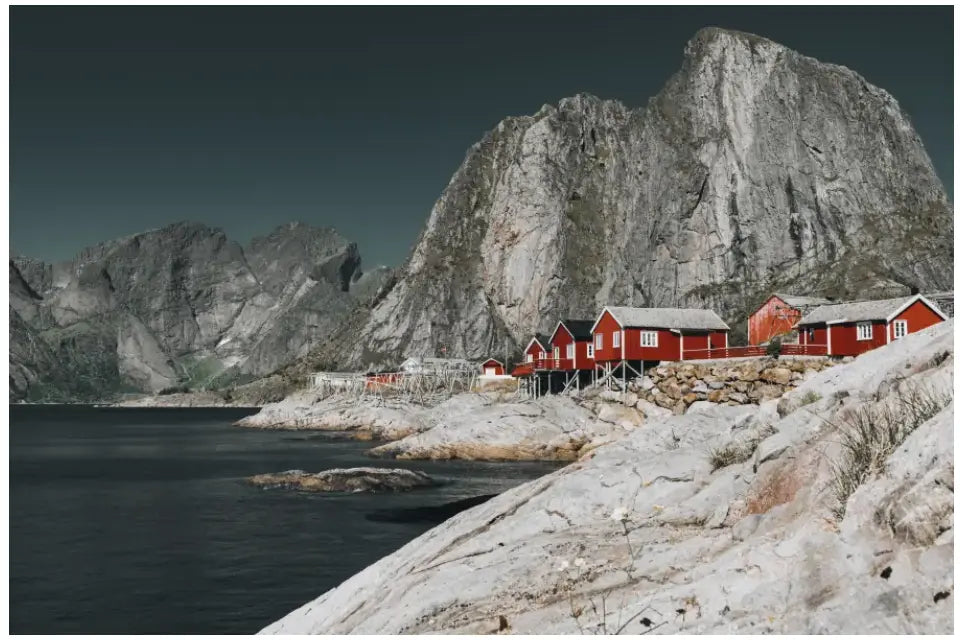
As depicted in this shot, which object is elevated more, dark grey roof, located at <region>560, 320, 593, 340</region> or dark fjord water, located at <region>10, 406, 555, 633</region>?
dark grey roof, located at <region>560, 320, 593, 340</region>

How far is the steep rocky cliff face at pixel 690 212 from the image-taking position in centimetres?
12756

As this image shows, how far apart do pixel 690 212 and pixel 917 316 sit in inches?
3422

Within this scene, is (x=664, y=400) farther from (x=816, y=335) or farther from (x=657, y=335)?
(x=816, y=335)

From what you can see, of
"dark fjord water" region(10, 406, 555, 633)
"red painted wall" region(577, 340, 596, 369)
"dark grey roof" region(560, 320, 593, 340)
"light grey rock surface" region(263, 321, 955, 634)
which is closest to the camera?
"light grey rock surface" region(263, 321, 955, 634)

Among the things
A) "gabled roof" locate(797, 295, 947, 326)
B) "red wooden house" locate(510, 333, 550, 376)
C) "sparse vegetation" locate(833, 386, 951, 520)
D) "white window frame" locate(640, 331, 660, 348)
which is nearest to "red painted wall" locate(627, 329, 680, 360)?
"white window frame" locate(640, 331, 660, 348)

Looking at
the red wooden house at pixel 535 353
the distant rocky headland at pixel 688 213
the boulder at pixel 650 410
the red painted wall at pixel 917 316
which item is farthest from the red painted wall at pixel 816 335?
the distant rocky headland at pixel 688 213

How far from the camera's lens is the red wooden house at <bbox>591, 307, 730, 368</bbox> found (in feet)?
235

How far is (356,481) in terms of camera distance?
144 feet

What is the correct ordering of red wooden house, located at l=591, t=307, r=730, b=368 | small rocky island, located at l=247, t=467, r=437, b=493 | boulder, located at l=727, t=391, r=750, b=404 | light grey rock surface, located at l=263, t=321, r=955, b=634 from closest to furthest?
1. light grey rock surface, located at l=263, t=321, r=955, b=634
2. small rocky island, located at l=247, t=467, r=437, b=493
3. boulder, located at l=727, t=391, r=750, b=404
4. red wooden house, located at l=591, t=307, r=730, b=368

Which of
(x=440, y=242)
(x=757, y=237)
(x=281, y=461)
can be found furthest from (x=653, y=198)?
(x=281, y=461)

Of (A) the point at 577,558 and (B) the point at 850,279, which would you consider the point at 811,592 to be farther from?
(B) the point at 850,279

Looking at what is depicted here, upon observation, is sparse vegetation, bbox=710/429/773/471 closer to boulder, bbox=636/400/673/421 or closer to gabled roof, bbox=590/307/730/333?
boulder, bbox=636/400/673/421

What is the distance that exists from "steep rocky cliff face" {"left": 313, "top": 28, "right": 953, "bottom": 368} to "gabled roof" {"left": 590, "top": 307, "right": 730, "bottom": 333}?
141ft

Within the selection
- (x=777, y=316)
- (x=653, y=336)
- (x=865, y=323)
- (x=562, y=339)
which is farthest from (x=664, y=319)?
(x=865, y=323)
